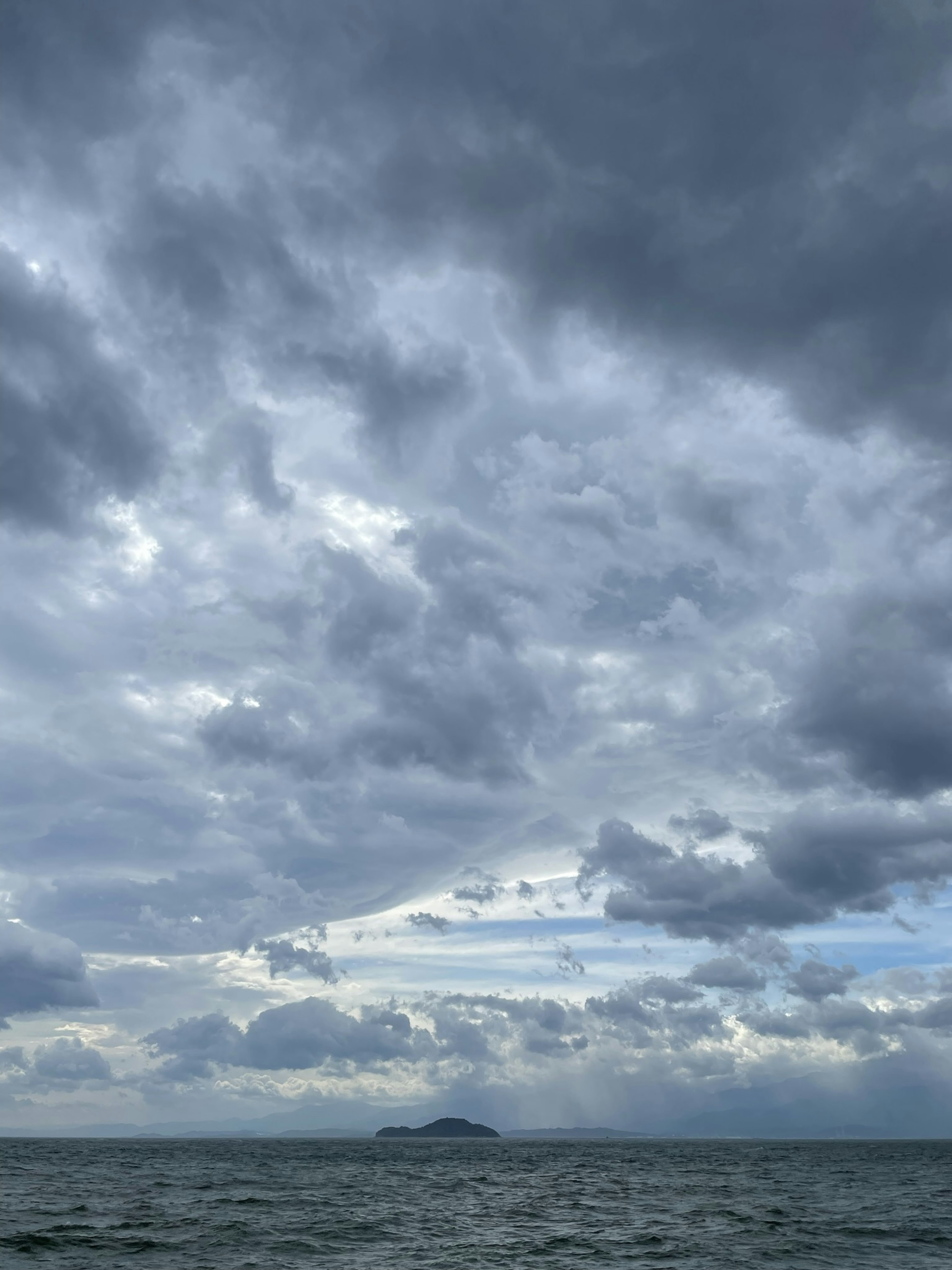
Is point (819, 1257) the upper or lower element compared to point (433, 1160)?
upper

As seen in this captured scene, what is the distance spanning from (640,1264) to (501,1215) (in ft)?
83.9

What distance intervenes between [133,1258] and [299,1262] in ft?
26.1

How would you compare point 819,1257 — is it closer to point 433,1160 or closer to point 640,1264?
point 640,1264

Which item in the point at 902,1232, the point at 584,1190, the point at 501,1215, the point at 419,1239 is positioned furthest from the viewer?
the point at 584,1190

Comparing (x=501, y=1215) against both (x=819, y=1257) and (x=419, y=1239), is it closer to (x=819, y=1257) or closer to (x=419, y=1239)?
(x=419, y=1239)

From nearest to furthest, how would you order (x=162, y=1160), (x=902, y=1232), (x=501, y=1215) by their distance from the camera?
(x=902, y=1232)
(x=501, y=1215)
(x=162, y=1160)

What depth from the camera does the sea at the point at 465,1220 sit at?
4384 cm

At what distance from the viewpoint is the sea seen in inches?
1726

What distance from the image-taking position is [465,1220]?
60281 millimetres

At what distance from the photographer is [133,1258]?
4228cm

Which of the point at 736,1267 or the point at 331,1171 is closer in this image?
the point at 736,1267

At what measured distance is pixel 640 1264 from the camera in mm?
41781

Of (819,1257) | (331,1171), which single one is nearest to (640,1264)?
(819,1257)

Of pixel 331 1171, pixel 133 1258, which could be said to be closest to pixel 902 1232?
pixel 133 1258
